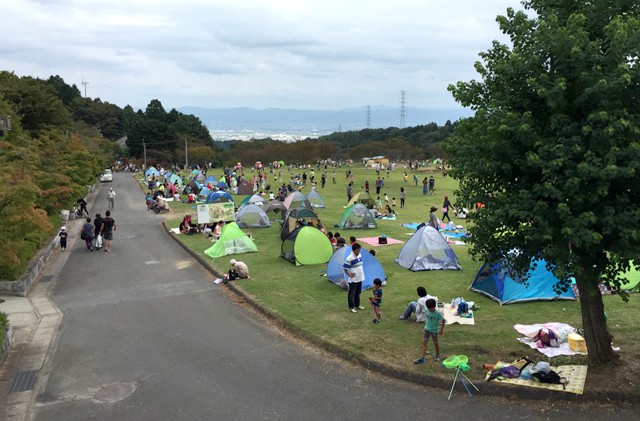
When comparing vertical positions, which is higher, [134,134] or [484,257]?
[134,134]

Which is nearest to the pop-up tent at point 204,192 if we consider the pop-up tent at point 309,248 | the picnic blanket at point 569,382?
the pop-up tent at point 309,248

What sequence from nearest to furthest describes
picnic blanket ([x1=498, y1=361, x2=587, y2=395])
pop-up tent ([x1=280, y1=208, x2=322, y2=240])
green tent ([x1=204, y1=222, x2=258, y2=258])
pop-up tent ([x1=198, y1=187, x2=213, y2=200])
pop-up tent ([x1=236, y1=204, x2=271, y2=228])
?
picnic blanket ([x1=498, y1=361, x2=587, y2=395]), green tent ([x1=204, y1=222, x2=258, y2=258]), pop-up tent ([x1=280, y1=208, x2=322, y2=240]), pop-up tent ([x1=236, y1=204, x2=271, y2=228]), pop-up tent ([x1=198, y1=187, x2=213, y2=200])

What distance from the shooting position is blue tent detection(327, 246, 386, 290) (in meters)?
13.5

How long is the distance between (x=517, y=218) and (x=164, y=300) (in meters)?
9.75

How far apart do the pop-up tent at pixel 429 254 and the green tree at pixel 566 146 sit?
7.22m

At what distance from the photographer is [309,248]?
16.7m

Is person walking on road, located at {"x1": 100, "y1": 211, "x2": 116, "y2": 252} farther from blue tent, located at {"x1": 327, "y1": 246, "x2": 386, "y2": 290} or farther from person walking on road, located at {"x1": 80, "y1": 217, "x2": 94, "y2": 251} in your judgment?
blue tent, located at {"x1": 327, "y1": 246, "x2": 386, "y2": 290}

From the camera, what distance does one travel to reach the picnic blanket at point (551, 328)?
8.93m

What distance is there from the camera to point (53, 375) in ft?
29.2

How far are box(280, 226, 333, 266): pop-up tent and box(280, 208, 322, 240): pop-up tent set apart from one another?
363cm

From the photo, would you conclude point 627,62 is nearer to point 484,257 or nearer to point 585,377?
point 484,257

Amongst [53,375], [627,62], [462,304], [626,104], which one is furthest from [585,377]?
[53,375]

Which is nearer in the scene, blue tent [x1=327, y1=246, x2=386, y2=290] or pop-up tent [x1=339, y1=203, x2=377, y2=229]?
blue tent [x1=327, y1=246, x2=386, y2=290]

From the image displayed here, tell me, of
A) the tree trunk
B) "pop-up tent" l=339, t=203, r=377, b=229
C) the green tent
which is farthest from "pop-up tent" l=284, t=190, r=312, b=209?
the tree trunk
